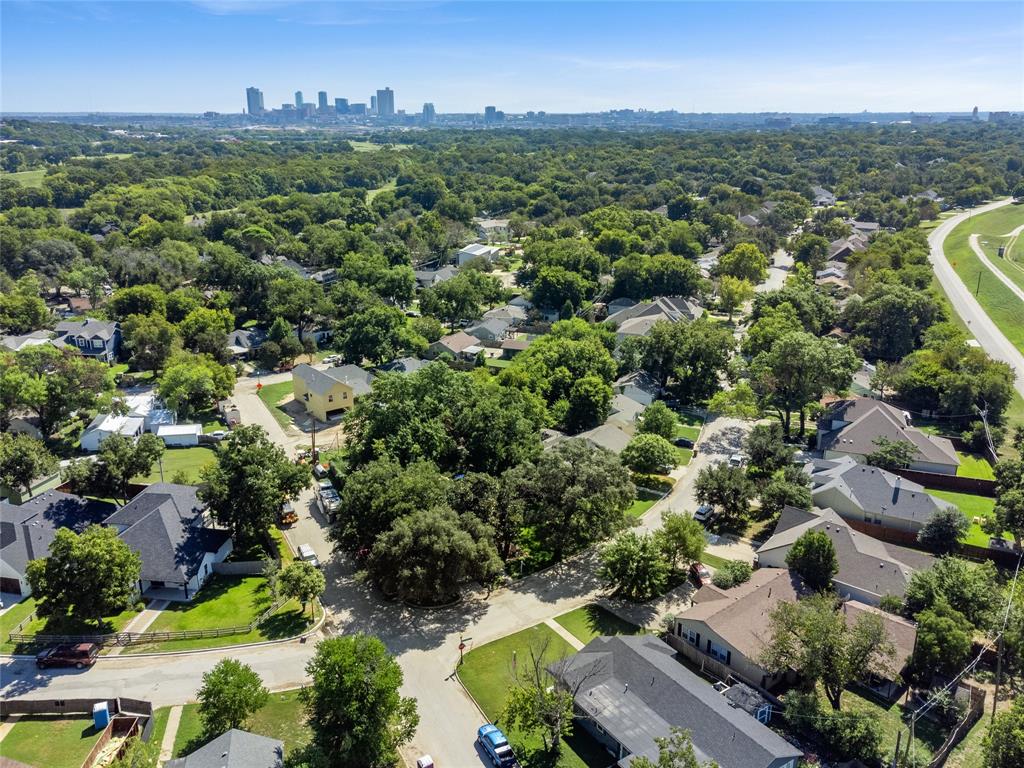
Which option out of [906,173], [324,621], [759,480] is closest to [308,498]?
[324,621]

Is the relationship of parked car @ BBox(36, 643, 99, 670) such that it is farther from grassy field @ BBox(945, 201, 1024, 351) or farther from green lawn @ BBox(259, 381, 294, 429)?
grassy field @ BBox(945, 201, 1024, 351)

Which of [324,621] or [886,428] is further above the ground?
[886,428]

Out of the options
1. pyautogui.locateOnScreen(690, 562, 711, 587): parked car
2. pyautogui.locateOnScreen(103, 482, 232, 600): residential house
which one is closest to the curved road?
pyautogui.locateOnScreen(690, 562, 711, 587): parked car

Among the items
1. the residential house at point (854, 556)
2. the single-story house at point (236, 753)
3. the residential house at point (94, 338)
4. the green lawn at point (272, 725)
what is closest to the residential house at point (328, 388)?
the residential house at point (94, 338)

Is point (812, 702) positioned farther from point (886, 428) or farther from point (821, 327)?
point (821, 327)

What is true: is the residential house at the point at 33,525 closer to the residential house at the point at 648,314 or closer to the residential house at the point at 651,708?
the residential house at the point at 651,708

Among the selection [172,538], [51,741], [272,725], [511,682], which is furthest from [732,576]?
[51,741]
